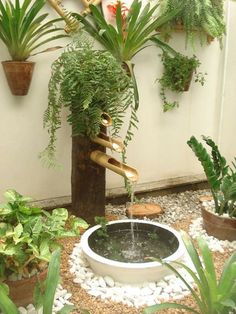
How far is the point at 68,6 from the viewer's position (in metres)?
2.55

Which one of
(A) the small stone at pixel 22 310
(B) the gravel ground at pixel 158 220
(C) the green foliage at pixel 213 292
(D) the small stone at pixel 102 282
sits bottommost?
(B) the gravel ground at pixel 158 220

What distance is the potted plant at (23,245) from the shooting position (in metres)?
1.51

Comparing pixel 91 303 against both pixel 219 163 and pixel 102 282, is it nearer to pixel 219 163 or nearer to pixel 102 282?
pixel 102 282

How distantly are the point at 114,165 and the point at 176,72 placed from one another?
4.05 feet

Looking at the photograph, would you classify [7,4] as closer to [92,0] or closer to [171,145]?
[92,0]

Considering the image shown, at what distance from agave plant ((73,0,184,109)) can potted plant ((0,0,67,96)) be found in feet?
0.84

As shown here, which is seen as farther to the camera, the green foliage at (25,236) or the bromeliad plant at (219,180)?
the bromeliad plant at (219,180)

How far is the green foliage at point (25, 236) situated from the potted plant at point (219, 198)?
3.44 feet

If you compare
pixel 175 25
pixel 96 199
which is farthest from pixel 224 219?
pixel 175 25

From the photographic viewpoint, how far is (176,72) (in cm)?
298

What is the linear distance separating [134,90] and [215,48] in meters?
1.20

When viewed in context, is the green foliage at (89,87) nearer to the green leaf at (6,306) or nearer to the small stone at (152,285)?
the small stone at (152,285)

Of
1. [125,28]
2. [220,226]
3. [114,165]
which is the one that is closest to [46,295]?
[114,165]

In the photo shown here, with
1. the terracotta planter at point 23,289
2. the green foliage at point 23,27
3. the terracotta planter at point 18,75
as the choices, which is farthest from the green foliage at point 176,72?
the terracotta planter at point 23,289
